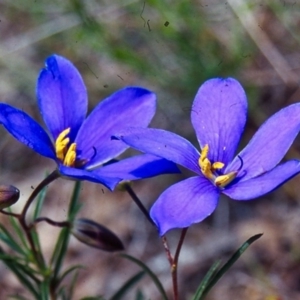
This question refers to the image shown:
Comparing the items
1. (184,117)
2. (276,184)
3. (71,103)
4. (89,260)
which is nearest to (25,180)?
(89,260)

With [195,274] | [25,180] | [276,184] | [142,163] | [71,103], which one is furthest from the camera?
[25,180]

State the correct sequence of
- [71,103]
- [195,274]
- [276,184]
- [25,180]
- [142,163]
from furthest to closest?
[25,180] < [195,274] < [71,103] < [142,163] < [276,184]

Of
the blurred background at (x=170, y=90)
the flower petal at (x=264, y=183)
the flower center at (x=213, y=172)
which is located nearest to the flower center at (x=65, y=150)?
the flower center at (x=213, y=172)

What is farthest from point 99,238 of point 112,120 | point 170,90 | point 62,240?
point 170,90

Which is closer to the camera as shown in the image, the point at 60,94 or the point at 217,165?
the point at 217,165

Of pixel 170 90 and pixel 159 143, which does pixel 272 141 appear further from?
pixel 170 90

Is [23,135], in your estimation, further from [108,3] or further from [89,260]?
[108,3]
